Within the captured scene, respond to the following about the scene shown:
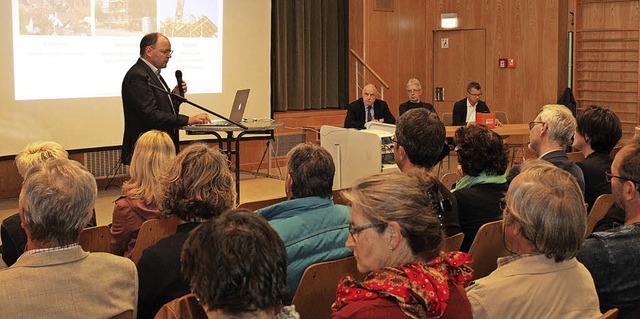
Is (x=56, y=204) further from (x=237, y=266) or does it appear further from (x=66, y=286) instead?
(x=237, y=266)

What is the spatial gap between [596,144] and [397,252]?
10.3 ft

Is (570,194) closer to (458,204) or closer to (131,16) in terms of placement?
(458,204)

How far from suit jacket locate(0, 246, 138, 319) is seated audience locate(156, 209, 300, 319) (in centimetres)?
68

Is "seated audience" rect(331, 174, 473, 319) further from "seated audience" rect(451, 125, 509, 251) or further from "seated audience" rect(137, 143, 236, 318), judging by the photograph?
"seated audience" rect(451, 125, 509, 251)

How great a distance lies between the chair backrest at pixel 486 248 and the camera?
317 centimetres

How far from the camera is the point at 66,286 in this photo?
2.27 meters

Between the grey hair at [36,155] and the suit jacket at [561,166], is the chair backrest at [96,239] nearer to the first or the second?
the grey hair at [36,155]

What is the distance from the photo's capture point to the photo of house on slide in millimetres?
7910

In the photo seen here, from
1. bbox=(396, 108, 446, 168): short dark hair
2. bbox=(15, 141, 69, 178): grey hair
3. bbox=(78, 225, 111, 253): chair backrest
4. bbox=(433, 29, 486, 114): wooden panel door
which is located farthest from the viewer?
bbox=(433, 29, 486, 114): wooden panel door

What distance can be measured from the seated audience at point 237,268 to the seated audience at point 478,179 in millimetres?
2051

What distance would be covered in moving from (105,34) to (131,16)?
0.35 m

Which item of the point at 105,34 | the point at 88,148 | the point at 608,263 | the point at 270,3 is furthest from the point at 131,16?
the point at 608,263

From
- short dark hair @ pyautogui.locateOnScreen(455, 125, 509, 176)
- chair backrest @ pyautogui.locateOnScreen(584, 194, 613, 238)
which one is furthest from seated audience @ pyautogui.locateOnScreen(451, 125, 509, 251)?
chair backrest @ pyautogui.locateOnScreen(584, 194, 613, 238)

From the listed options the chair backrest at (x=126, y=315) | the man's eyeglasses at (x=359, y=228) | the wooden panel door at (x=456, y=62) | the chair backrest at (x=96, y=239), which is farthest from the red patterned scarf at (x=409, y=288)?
the wooden panel door at (x=456, y=62)
